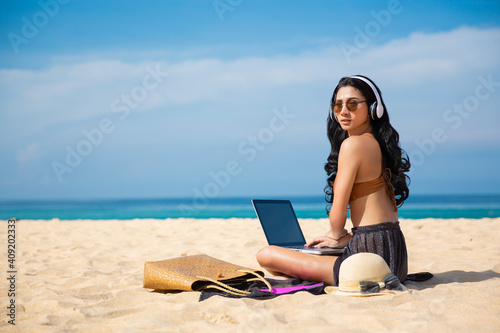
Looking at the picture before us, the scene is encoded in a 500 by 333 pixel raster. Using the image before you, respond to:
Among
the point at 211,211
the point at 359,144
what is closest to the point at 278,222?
the point at 359,144

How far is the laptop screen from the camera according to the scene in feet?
12.0

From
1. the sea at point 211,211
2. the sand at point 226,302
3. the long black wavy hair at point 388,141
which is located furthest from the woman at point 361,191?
the sea at point 211,211

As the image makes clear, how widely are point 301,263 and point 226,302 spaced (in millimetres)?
770

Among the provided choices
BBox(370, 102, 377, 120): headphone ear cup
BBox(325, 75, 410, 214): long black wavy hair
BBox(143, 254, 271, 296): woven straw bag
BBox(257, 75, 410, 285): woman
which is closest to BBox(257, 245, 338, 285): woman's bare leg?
BBox(257, 75, 410, 285): woman

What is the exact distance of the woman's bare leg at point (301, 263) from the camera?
326cm

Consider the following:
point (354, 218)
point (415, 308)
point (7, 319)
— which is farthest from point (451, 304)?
point (7, 319)

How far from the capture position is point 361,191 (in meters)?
3.16

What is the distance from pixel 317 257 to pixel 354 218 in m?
0.39

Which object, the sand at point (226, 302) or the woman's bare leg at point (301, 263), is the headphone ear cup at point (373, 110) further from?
the sand at point (226, 302)

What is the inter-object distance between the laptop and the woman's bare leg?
231 millimetres

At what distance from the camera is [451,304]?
2568 mm

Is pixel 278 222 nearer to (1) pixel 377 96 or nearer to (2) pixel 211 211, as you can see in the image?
(1) pixel 377 96

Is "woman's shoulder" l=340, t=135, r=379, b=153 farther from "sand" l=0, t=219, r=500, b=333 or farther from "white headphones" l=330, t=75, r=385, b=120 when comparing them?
"sand" l=0, t=219, r=500, b=333

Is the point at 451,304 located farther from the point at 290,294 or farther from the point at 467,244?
the point at 467,244
